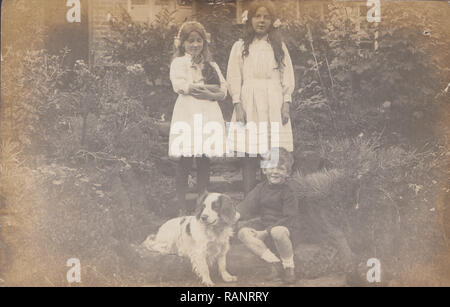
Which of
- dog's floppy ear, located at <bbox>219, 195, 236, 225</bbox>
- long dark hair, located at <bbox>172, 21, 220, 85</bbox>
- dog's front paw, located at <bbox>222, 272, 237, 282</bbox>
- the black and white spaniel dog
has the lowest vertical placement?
dog's front paw, located at <bbox>222, 272, 237, 282</bbox>

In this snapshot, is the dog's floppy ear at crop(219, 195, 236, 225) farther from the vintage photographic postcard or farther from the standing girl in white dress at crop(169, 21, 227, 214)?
the standing girl in white dress at crop(169, 21, 227, 214)

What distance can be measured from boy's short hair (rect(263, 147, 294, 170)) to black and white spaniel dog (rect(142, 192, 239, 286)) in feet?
1.99

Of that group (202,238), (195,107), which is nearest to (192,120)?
(195,107)

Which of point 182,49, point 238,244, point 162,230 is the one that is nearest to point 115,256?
point 162,230

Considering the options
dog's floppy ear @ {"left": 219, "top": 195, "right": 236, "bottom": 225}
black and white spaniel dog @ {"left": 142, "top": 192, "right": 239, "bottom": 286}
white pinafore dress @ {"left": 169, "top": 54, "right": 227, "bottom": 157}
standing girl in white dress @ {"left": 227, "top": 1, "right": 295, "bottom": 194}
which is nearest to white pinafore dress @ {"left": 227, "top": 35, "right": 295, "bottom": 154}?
standing girl in white dress @ {"left": 227, "top": 1, "right": 295, "bottom": 194}

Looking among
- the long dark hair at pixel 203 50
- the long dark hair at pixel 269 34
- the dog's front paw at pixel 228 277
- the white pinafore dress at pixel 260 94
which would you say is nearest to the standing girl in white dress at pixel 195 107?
the long dark hair at pixel 203 50

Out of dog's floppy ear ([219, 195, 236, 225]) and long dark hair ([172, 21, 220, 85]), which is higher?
long dark hair ([172, 21, 220, 85])

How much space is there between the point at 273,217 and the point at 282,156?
1.82 feet

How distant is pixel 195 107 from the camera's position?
4637mm

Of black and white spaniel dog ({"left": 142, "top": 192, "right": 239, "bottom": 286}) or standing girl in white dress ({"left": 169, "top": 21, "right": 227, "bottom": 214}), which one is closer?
black and white spaniel dog ({"left": 142, "top": 192, "right": 239, "bottom": 286})

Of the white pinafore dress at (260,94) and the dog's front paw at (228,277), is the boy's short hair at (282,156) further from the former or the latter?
the dog's front paw at (228,277)

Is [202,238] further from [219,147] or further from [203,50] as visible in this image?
[203,50]

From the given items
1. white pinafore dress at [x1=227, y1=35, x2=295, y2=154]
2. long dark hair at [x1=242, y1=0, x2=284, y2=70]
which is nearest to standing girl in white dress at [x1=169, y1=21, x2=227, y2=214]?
white pinafore dress at [x1=227, y1=35, x2=295, y2=154]

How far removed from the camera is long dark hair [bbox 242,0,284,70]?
4699 millimetres
